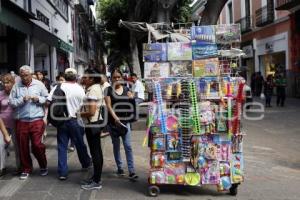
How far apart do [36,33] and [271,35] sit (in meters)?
18.2

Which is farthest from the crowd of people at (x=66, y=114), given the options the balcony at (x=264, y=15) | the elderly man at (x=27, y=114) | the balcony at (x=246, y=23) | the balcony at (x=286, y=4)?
the balcony at (x=246, y=23)

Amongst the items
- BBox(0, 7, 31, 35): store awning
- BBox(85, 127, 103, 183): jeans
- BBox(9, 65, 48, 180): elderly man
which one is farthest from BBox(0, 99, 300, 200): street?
BBox(0, 7, 31, 35): store awning

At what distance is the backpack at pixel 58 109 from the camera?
8031mm

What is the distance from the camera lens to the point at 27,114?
798cm

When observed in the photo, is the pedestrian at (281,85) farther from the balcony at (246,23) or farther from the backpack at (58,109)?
the backpack at (58,109)

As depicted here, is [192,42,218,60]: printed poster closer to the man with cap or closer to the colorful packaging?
the colorful packaging

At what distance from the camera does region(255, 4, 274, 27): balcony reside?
30934 millimetres

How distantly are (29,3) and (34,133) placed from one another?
9.57 metres

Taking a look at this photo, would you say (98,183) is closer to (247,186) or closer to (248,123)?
(247,186)

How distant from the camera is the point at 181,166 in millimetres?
6922

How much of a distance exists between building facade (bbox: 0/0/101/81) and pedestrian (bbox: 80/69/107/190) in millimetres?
5548

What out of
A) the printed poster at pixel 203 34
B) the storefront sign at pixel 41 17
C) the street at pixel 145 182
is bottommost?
the street at pixel 145 182

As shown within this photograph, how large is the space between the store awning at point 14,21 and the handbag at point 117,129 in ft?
18.1

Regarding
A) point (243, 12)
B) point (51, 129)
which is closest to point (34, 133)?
point (51, 129)
